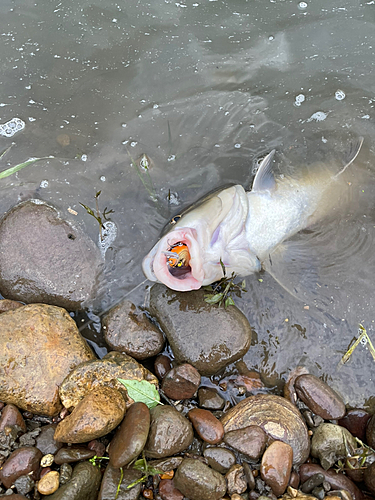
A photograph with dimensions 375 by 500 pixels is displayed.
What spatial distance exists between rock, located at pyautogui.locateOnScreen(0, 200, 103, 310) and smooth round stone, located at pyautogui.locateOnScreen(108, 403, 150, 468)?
1.44m

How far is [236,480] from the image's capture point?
354 centimetres

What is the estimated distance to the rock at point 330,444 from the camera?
3785 mm

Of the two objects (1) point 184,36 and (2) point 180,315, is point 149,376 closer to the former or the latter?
(2) point 180,315

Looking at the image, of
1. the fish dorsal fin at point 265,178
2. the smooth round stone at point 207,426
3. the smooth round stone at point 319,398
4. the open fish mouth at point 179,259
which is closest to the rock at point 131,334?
the open fish mouth at point 179,259

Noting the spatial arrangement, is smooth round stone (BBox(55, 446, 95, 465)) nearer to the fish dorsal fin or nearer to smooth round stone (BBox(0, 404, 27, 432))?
smooth round stone (BBox(0, 404, 27, 432))

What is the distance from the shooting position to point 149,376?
3893mm

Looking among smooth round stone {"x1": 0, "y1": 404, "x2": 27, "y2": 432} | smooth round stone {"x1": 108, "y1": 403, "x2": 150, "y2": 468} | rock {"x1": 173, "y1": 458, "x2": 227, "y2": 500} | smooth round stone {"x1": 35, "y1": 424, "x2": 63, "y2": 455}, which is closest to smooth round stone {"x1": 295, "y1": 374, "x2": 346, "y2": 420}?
rock {"x1": 173, "y1": 458, "x2": 227, "y2": 500}

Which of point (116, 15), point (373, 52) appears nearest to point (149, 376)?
point (116, 15)

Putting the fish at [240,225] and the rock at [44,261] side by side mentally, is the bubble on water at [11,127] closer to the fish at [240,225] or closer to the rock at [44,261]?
the rock at [44,261]

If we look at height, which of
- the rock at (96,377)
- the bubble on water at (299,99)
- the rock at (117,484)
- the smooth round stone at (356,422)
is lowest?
the smooth round stone at (356,422)

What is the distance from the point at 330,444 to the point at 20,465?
9.95 ft

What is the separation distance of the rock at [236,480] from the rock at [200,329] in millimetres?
963

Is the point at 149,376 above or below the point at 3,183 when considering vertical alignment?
below

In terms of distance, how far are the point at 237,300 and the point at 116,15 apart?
14.0 ft
